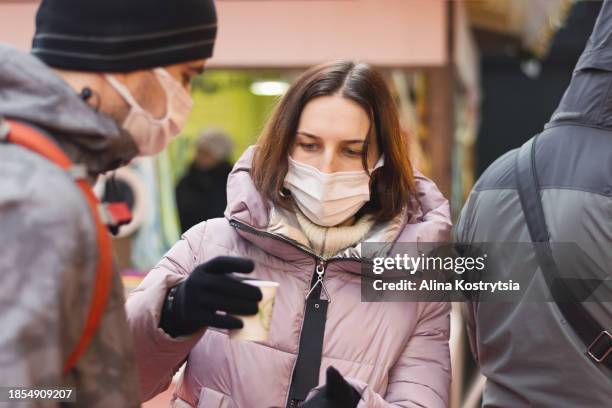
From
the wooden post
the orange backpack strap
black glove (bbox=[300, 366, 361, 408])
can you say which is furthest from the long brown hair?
the wooden post

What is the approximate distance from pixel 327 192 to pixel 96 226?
3.33ft

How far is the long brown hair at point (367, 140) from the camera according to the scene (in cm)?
247

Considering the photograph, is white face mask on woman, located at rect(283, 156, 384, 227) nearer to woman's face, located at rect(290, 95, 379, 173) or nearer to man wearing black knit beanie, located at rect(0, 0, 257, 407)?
woman's face, located at rect(290, 95, 379, 173)

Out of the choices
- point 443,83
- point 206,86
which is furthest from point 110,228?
point 206,86

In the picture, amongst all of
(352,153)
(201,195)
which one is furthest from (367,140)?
(201,195)

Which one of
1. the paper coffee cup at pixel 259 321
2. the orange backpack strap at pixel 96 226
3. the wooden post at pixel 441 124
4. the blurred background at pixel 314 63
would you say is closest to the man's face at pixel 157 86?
the orange backpack strap at pixel 96 226

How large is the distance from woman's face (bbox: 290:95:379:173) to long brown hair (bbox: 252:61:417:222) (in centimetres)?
2

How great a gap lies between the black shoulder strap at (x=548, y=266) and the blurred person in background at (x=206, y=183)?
4.64 metres

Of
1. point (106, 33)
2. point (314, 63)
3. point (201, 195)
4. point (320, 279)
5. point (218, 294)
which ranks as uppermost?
point (106, 33)

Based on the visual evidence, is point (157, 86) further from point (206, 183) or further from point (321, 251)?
point (206, 183)

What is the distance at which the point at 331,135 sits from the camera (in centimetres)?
241

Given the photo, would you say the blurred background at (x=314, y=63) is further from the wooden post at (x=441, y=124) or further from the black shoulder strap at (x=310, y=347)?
the black shoulder strap at (x=310, y=347)

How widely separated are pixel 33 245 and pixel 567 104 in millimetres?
1606

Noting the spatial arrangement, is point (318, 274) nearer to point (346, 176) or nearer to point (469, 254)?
point (346, 176)
